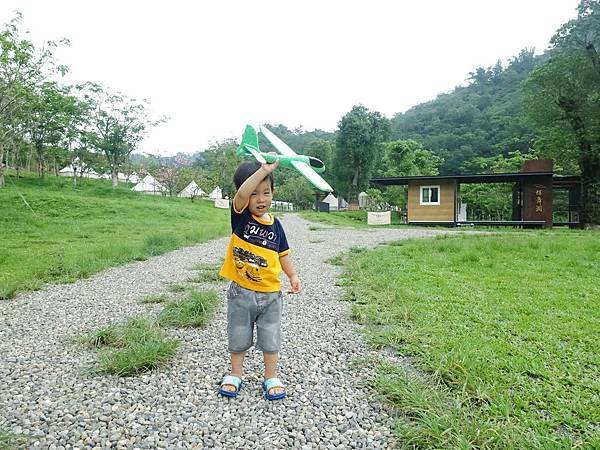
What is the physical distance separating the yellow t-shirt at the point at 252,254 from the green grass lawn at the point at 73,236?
Answer: 13.1 feet

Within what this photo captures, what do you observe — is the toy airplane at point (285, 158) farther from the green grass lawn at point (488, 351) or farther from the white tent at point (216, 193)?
the white tent at point (216, 193)

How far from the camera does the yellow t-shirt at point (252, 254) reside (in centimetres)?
265

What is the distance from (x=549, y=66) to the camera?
1998 cm

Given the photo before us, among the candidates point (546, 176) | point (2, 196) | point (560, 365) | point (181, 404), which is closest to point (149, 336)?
point (181, 404)

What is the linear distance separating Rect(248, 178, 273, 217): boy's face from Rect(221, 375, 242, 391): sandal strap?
106 centimetres

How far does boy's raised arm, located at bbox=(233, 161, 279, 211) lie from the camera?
7.76 feet

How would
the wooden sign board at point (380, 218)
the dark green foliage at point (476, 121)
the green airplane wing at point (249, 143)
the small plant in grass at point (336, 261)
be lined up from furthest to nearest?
the dark green foliage at point (476, 121) < the wooden sign board at point (380, 218) < the small plant in grass at point (336, 261) < the green airplane wing at point (249, 143)

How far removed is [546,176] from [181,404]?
23.2 metres

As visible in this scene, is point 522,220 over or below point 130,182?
below

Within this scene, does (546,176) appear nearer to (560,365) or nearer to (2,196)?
(560,365)

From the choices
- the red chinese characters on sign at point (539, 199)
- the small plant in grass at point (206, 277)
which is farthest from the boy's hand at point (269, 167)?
the red chinese characters on sign at point (539, 199)

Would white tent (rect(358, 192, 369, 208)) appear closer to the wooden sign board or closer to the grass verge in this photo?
the grass verge

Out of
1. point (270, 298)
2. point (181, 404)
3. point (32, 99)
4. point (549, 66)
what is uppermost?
point (549, 66)

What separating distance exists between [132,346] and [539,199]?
23.2m
